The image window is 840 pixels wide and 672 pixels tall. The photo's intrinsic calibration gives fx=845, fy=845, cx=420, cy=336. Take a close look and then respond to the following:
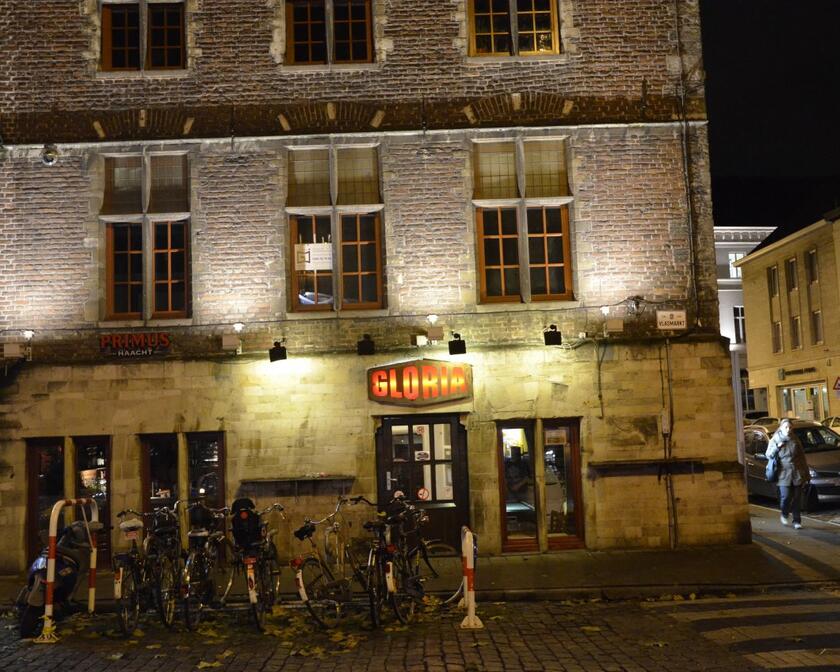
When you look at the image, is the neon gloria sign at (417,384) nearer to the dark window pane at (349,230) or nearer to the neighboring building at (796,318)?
the dark window pane at (349,230)

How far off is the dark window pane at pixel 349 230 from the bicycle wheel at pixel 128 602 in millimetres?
6347

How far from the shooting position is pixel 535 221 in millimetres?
13922

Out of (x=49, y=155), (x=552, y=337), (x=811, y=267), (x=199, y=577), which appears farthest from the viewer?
(x=811, y=267)

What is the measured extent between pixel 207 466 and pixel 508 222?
20.7 ft

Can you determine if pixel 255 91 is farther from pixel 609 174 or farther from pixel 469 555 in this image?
pixel 469 555

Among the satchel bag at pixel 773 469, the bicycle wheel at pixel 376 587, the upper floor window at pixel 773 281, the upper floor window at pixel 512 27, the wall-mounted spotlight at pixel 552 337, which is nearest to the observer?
the bicycle wheel at pixel 376 587

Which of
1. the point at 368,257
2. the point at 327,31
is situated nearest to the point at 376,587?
the point at 368,257

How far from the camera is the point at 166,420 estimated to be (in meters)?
13.3

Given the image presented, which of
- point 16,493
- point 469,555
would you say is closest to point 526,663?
point 469,555

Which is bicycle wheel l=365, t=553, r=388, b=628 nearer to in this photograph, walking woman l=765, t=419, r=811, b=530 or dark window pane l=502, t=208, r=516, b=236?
dark window pane l=502, t=208, r=516, b=236

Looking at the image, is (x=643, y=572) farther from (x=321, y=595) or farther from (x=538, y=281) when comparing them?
(x=538, y=281)

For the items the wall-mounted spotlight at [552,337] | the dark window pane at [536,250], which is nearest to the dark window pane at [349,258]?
the dark window pane at [536,250]

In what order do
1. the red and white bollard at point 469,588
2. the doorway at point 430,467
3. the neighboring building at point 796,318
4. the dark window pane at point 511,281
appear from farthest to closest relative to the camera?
the neighboring building at point 796,318
the dark window pane at point 511,281
the doorway at point 430,467
the red and white bollard at point 469,588

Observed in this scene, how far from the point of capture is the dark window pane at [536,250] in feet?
45.5
